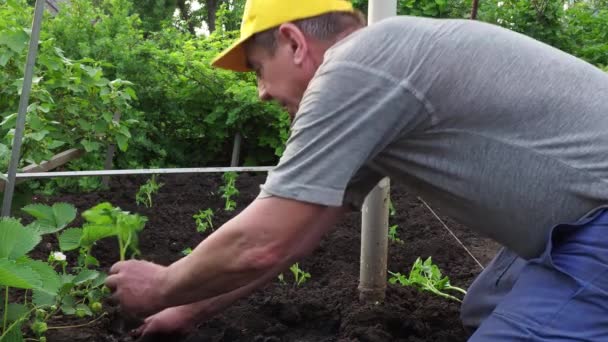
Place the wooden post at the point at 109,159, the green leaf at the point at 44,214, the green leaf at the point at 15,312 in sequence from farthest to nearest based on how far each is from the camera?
the wooden post at the point at 109,159 < the green leaf at the point at 44,214 < the green leaf at the point at 15,312

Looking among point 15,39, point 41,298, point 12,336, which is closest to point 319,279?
point 41,298

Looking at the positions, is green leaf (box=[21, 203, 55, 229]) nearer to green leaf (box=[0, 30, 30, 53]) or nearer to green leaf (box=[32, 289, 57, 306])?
green leaf (box=[32, 289, 57, 306])

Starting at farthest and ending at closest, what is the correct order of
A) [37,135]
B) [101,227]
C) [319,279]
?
[37,135] → [319,279] → [101,227]

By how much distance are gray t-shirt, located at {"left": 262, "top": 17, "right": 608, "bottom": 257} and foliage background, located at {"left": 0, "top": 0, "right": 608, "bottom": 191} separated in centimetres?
269

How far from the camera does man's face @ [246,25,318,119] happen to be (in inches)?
69.0

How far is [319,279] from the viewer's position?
3158 mm

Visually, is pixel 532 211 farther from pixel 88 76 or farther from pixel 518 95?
pixel 88 76

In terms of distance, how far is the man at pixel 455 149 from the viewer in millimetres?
1562

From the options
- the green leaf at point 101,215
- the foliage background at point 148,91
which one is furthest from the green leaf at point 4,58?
the green leaf at point 101,215

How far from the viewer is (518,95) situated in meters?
1.62

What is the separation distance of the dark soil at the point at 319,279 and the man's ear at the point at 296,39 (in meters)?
0.95

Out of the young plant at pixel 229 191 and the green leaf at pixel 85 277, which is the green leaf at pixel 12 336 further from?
the young plant at pixel 229 191

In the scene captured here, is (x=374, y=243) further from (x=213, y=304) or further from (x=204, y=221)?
(x=204, y=221)

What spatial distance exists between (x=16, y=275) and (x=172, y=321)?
20.5 inches
